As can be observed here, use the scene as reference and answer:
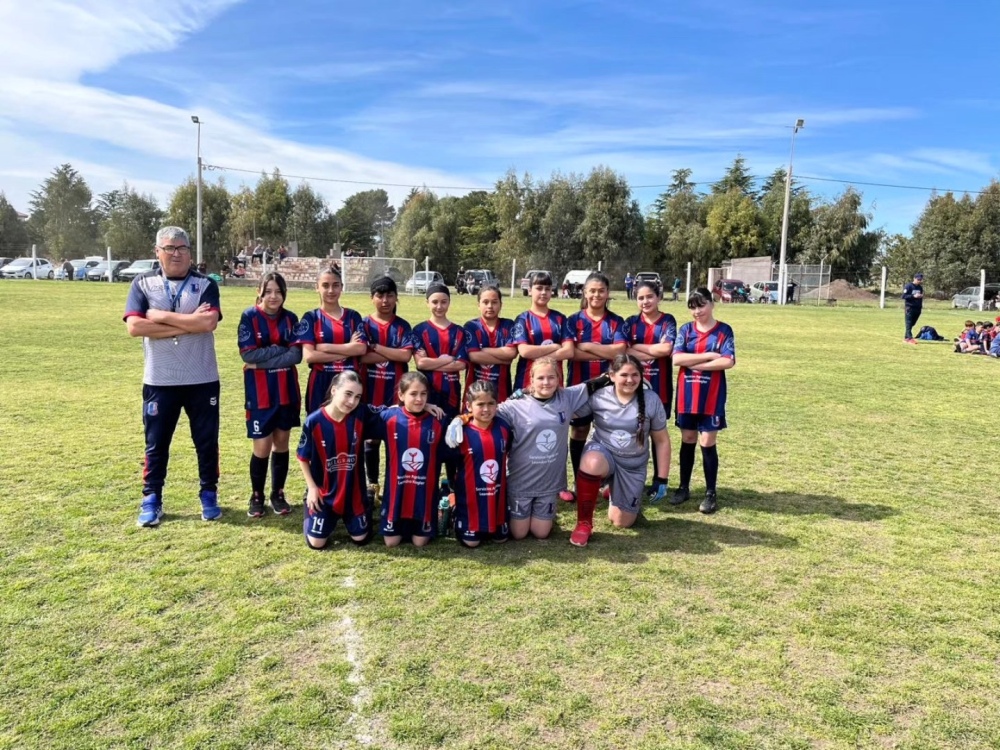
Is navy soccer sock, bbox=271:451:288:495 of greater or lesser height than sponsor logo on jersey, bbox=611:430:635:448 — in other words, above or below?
below

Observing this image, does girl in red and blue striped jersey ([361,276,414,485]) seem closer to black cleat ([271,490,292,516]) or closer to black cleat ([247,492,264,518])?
black cleat ([271,490,292,516])

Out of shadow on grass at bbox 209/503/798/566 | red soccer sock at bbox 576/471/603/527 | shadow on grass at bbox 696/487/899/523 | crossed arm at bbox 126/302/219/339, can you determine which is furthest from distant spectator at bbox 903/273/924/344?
crossed arm at bbox 126/302/219/339

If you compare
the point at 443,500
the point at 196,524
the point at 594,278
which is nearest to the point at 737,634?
the point at 443,500

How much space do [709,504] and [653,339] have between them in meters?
1.30

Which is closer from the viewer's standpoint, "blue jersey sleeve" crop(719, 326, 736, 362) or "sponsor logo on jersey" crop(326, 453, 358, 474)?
"sponsor logo on jersey" crop(326, 453, 358, 474)

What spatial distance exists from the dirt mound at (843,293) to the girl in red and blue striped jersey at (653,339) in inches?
1470

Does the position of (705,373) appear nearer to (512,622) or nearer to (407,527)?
(407,527)

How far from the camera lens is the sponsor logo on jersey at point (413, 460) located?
4324mm

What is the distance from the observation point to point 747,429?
25.7 feet

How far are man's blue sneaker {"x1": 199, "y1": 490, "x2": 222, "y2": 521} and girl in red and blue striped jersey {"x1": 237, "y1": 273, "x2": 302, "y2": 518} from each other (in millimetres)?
224

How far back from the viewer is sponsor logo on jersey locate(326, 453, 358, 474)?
4.34m

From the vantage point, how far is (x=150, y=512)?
4586mm

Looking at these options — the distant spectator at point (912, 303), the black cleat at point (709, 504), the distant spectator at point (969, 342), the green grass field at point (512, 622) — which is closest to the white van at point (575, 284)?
the distant spectator at point (912, 303)

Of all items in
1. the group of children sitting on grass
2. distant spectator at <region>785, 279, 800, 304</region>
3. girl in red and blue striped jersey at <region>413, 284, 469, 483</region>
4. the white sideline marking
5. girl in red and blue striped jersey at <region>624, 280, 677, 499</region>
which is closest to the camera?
the white sideline marking
